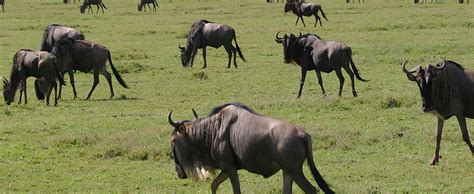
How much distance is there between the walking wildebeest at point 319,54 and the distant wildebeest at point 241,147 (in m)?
9.24

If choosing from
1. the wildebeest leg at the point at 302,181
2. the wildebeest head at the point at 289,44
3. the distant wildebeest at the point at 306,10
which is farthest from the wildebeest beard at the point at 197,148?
the distant wildebeest at the point at 306,10

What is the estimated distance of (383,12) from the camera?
40562 millimetres

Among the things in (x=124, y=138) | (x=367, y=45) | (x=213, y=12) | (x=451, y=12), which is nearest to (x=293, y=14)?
(x=213, y=12)

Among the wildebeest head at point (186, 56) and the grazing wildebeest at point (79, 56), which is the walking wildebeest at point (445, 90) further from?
the wildebeest head at point (186, 56)

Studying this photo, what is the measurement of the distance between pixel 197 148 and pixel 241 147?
562 mm

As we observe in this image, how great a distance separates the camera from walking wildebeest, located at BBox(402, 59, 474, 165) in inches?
442

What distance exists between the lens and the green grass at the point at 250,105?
11.1 metres

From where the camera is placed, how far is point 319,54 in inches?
704

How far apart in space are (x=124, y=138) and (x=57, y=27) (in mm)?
10659

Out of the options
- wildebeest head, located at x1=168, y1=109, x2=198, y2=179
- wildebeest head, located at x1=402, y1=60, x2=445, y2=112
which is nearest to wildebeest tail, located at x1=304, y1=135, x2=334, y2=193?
wildebeest head, located at x1=168, y1=109, x2=198, y2=179

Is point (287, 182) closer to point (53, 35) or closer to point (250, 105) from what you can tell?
point (250, 105)

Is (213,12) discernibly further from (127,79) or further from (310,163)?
(310,163)

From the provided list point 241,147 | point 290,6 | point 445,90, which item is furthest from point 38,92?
point 290,6

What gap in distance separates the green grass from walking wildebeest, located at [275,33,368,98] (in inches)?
24.3
